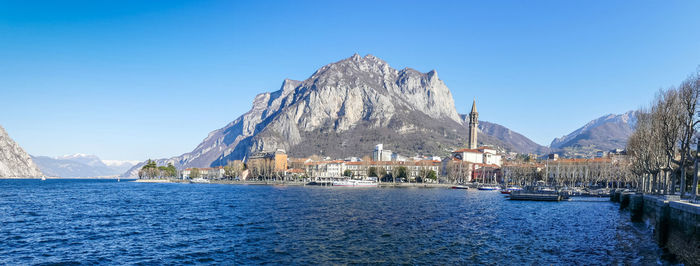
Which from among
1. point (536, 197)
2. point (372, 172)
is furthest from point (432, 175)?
point (536, 197)

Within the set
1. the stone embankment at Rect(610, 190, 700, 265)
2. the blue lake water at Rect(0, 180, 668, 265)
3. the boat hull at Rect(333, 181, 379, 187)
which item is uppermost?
the stone embankment at Rect(610, 190, 700, 265)

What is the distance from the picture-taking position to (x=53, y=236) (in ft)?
102

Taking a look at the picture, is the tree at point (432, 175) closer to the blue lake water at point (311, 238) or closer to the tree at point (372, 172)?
the tree at point (372, 172)

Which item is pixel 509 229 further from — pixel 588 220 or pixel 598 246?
pixel 588 220

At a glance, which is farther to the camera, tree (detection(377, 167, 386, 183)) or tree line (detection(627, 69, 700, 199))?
tree (detection(377, 167, 386, 183))

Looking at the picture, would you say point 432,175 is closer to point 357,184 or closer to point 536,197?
point 357,184

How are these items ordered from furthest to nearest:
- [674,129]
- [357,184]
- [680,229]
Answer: [357,184] < [674,129] < [680,229]

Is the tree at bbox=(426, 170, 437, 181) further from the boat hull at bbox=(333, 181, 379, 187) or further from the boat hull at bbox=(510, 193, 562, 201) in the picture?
the boat hull at bbox=(510, 193, 562, 201)

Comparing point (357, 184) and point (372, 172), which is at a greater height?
point (372, 172)

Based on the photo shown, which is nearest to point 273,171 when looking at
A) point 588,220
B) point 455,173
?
point 455,173

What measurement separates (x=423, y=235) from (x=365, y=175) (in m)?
147

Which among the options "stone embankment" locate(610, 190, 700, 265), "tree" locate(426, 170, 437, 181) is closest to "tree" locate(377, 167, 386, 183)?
"tree" locate(426, 170, 437, 181)

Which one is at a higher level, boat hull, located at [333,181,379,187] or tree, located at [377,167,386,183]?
tree, located at [377,167,386,183]

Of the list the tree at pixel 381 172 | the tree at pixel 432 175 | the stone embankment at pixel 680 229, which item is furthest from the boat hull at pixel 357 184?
the stone embankment at pixel 680 229
